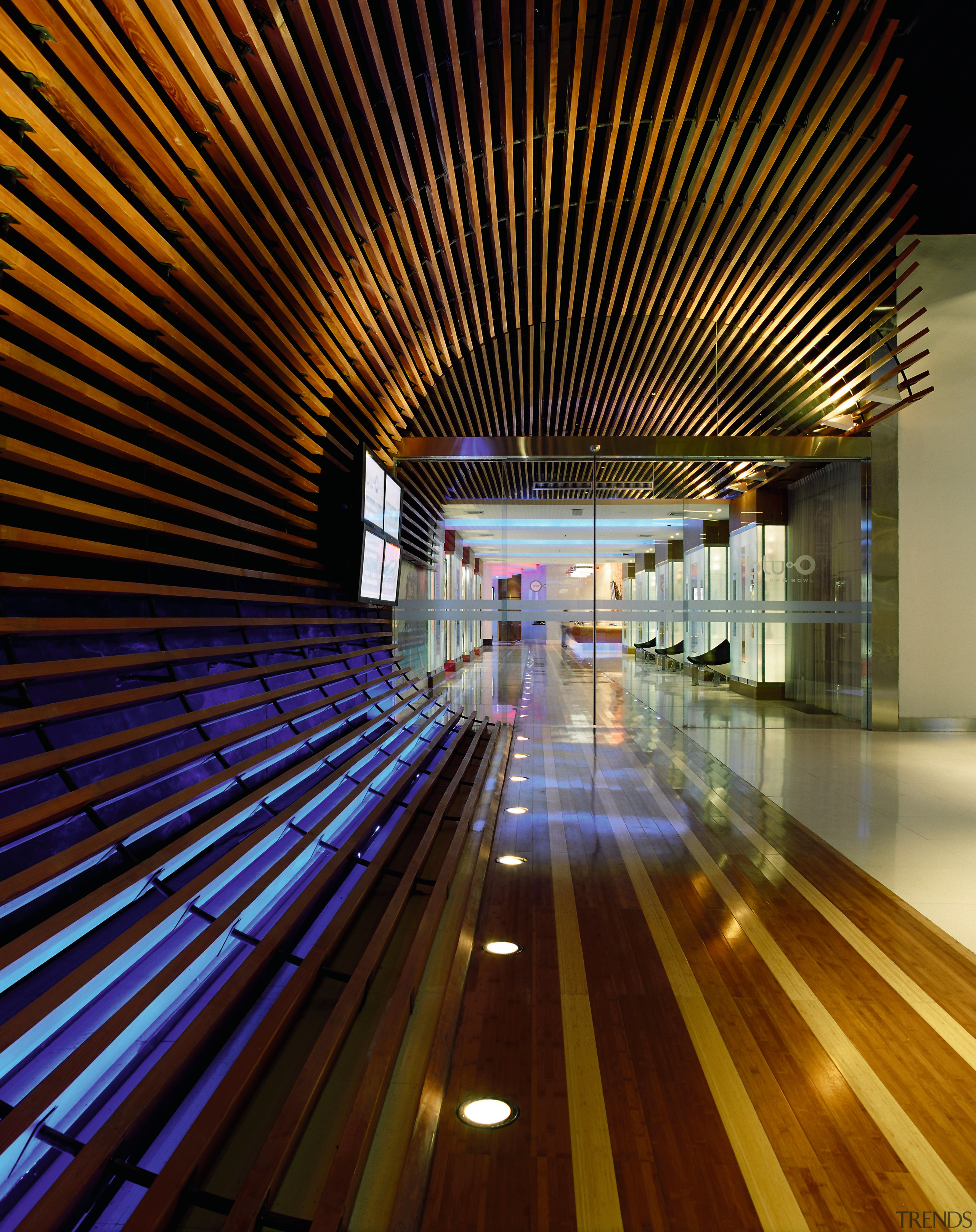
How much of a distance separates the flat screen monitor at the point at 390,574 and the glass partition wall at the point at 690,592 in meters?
2.10

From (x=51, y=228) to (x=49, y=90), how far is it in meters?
0.35

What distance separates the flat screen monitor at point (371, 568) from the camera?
5.00 meters

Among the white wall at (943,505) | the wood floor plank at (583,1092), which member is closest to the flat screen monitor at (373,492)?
the wood floor plank at (583,1092)

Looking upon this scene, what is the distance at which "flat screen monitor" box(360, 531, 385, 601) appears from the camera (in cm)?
500

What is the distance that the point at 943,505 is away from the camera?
8289 millimetres

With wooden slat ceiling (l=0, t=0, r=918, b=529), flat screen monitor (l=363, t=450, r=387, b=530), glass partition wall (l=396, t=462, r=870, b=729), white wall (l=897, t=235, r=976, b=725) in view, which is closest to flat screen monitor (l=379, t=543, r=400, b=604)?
flat screen monitor (l=363, t=450, r=387, b=530)

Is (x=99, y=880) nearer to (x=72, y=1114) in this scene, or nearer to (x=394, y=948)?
(x=72, y=1114)

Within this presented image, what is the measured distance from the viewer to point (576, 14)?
3.61 meters

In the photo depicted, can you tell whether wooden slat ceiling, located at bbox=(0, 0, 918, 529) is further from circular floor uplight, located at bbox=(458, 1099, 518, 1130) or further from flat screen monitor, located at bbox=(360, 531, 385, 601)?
circular floor uplight, located at bbox=(458, 1099, 518, 1130)

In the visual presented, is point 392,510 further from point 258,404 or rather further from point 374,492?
point 258,404

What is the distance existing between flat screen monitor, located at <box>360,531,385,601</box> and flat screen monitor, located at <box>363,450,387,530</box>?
11 centimetres

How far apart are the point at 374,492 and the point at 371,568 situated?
538 mm

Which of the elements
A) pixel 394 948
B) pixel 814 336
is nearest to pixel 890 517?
pixel 814 336

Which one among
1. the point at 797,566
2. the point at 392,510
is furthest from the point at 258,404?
the point at 797,566
